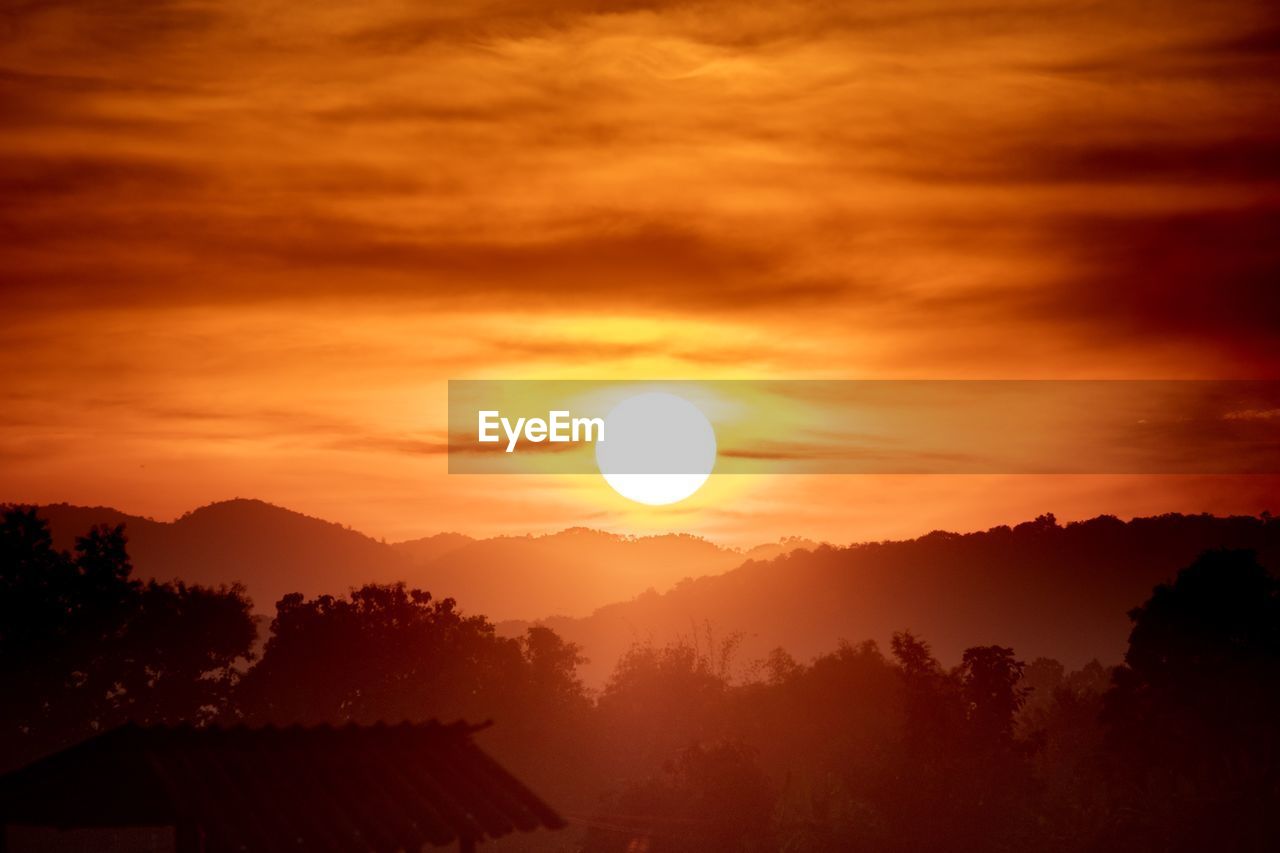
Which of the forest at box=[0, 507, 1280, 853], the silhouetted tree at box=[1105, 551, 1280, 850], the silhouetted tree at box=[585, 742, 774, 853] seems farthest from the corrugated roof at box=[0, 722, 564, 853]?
the silhouetted tree at box=[1105, 551, 1280, 850]

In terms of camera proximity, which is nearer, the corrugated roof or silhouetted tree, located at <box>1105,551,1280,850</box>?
the corrugated roof

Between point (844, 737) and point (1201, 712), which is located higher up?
point (1201, 712)

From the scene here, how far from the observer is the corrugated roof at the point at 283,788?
25.9 meters

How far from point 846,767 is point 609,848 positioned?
18255mm

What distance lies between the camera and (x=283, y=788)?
27.4m

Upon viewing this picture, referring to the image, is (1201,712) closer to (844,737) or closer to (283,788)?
(844,737)

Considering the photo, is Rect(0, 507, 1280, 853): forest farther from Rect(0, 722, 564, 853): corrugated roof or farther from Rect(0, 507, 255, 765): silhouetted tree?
Rect(0, 722, 564, 853): corrugated roof

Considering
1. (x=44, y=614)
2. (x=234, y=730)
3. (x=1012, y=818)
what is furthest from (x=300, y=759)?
(x=1012, y=818)

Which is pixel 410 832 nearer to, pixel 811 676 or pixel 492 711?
pixel 492 711

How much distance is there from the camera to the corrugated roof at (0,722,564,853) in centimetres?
2586

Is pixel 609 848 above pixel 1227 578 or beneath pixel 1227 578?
beneath

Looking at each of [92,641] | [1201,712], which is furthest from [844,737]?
[92,641]

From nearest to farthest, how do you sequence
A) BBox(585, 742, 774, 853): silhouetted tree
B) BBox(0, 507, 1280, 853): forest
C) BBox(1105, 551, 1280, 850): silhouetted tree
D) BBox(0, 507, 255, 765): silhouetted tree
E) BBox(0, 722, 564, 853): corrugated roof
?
BBox(0, 722, 564, 853): corrugated roof, BBox(0, 507, 255, 765): silhouetted tree, BBox(0, 507, 1280, 853): forest, BBox(1105, 551, 1280, 850): silhouetted tree, BBox(585, 742, 774, 853): silhouetted tree

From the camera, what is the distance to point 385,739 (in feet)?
99.3
